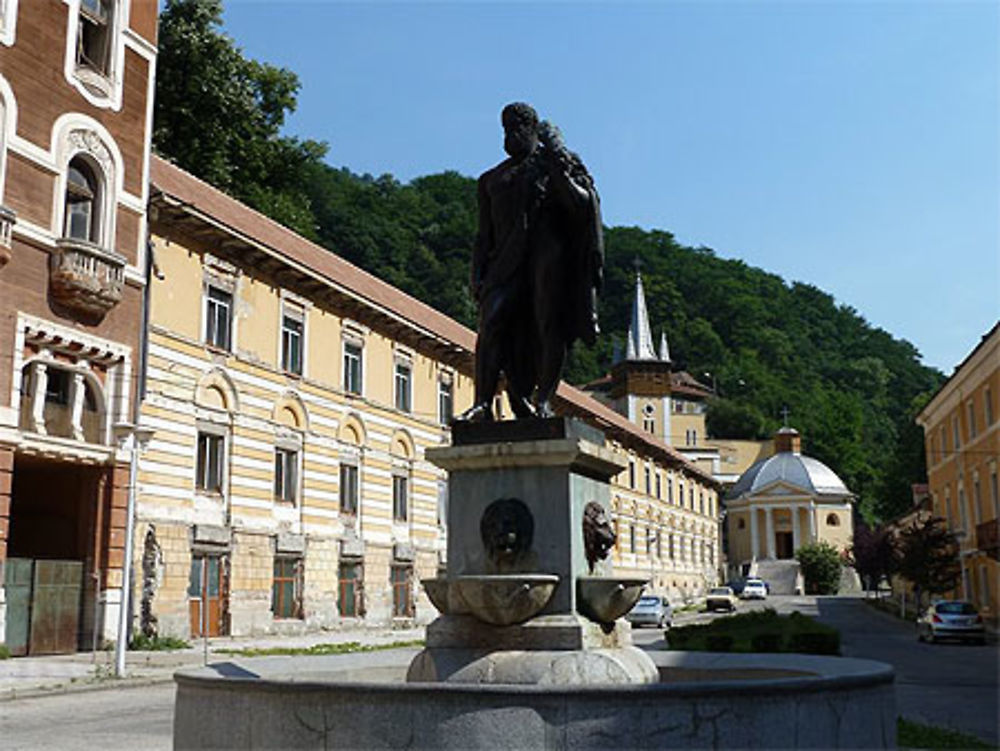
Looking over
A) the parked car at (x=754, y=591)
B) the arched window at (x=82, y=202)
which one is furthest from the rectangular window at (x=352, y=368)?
the parked car at (x=754, y=591)

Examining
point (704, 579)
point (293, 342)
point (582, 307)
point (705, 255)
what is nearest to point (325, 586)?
point (293, 342)

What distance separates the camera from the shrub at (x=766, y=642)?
623 inches

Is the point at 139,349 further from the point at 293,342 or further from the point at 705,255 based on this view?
the point at 705,255

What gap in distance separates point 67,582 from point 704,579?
6358 centimetres

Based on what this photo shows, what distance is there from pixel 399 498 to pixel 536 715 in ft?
102

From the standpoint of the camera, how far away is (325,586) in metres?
30.9

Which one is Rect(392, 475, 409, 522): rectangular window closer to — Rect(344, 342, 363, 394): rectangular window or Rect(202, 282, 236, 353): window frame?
Rect(344, 342, 363, 394): rectangular window

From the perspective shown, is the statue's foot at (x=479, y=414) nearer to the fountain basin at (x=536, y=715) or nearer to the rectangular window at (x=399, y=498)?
the fountain basin at (x=536, y=715)

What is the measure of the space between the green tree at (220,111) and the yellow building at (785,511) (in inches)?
2800

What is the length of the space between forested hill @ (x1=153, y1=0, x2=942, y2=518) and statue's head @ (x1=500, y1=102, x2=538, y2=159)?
113 ft

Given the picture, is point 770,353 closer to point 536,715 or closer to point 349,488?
point 349,488

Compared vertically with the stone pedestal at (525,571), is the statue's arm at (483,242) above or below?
above

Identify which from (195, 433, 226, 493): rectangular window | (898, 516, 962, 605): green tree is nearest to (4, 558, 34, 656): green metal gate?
(195, 433, 226, 493): rectangular window

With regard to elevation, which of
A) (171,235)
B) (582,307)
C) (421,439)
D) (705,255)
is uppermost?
(705,255)
